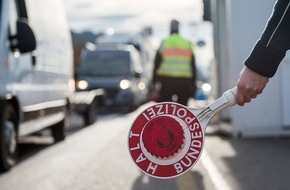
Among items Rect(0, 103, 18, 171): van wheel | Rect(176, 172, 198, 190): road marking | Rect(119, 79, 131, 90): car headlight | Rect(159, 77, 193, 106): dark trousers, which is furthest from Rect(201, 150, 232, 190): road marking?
Rect(119, 79, 131, 90): car headlight

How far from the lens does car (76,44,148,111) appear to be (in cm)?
2333

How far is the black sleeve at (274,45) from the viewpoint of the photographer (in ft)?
9.07

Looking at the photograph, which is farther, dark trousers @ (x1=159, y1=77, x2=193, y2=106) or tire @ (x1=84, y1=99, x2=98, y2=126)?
tire @ (x1=84, y1=99, x2=98, y2=126)

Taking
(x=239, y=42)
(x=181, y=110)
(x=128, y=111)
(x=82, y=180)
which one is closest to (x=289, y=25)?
(x=181, y=110)

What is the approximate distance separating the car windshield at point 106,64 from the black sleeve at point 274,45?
21389 mm

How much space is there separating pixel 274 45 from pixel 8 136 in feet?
18.6

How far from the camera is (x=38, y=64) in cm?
970

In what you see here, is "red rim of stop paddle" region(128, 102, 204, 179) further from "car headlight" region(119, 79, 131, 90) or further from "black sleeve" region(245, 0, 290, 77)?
"car headlight" region(119, 79, 131, 90)

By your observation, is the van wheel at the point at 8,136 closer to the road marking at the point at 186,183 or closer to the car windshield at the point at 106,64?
the road marking at the point at 186,183

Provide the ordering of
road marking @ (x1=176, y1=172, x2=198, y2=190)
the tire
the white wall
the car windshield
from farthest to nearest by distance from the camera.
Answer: the car windshield, the tire, the white wall, road marking @ (x1=176, y1=172, x2=198, y2=190)

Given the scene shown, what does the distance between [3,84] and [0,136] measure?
593mm

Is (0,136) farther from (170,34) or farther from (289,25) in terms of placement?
(289,25)

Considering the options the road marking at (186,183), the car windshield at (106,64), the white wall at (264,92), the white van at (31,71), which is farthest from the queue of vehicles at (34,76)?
the car windshield at (106,64)

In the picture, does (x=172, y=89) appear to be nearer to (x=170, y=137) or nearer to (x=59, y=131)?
(x=59, y=131)
